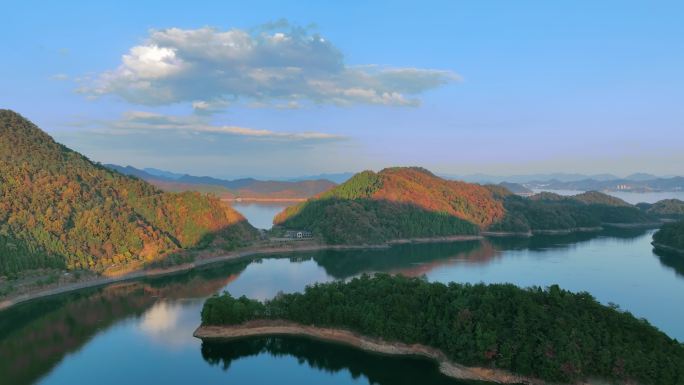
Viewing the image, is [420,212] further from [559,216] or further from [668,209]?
[668,209]

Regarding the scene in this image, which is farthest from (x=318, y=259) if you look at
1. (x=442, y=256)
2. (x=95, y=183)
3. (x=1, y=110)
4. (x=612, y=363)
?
→ (x=1, y=110)

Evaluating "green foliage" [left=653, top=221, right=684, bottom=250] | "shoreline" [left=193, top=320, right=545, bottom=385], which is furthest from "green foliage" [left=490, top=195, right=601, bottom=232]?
"shoreline" [left=193, top=320, right=545, bottom=385]

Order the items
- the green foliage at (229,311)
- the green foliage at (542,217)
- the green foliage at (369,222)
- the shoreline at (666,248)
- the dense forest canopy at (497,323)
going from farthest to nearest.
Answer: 1. the green foliage at (542,217)
2. the green foliage at (369,222)
3. the shoreline at (666,248)
4. the green foliage at (229,311)
5. the dense forest canopy at (497,323)

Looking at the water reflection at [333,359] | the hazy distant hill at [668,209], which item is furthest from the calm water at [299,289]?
the hazy distant hill at [668,209]

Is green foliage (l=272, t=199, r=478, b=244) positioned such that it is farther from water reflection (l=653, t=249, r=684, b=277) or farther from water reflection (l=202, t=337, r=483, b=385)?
water reflection (l=202, t=337, r=483, b=385)

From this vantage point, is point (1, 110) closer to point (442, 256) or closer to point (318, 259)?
point (318, 259)

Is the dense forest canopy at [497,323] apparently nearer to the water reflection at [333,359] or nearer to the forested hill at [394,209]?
the water reflection at [333,359]

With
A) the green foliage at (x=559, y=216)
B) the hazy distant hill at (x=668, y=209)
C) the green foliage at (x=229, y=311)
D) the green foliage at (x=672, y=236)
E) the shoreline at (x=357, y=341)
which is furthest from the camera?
the hazy distant hill at (x=668, y=209)
